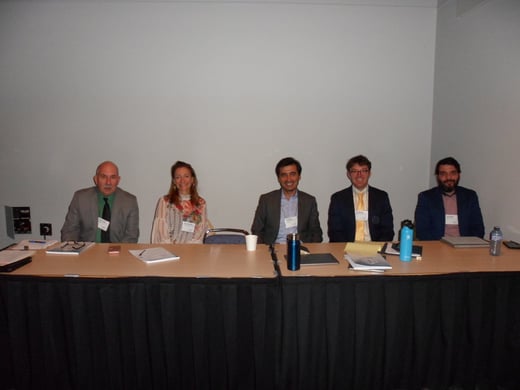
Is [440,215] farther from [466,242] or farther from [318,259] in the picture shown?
[318,259]

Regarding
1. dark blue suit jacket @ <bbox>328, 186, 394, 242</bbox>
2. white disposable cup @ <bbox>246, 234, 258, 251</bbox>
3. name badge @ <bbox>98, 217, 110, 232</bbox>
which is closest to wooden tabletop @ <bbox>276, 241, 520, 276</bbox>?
white disposable cup @ <bbox>246, 234, 258, 251</bbox>

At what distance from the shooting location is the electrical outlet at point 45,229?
13.2 feet

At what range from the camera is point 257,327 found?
1.96m

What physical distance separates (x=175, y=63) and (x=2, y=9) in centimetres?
181

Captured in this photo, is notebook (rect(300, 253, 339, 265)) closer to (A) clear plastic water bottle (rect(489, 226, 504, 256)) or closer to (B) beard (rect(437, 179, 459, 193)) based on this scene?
(A) clear plastic water bottle (rect(489, 226, 504, 256))

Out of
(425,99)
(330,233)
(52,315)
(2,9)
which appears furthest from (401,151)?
(2,9)

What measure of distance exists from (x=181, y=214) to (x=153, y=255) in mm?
840

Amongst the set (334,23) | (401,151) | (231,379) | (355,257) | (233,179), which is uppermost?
(334,23)

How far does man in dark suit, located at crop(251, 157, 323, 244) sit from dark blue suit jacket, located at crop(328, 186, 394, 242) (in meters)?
0.19

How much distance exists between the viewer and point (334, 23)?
3.83 m

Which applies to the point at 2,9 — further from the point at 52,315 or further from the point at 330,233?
the point at 330,233

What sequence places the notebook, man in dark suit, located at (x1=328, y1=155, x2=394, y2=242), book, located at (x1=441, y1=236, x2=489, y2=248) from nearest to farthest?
the notebook
book, located at (x1=441, y1=236, x2=489, y2=248)
man in dark suit, located at (x1=328, y1=155, x2=394, y2=242)

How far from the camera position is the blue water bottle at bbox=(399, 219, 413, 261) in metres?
2.15

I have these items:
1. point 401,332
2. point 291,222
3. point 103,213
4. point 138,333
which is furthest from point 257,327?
point 103,213
